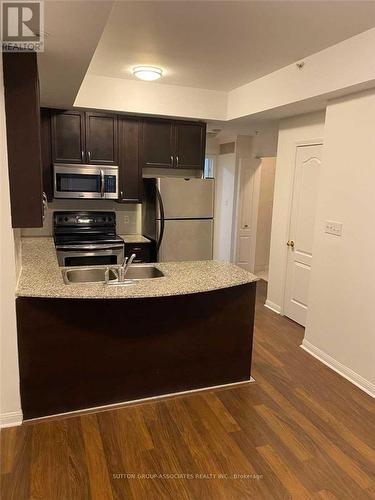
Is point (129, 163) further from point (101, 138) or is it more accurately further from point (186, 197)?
point (186, 197)

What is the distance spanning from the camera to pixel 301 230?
4152 mm

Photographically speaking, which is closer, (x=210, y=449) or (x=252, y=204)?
(x=210, y=449)

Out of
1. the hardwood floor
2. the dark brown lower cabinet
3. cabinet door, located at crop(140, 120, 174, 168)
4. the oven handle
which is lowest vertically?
the hardwood floor

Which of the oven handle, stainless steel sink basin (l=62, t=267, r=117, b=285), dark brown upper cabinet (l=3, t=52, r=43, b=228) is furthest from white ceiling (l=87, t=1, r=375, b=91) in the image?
the oven handle

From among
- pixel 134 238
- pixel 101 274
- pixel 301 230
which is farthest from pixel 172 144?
pixel 101 274

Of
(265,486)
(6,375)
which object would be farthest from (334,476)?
(6,375)

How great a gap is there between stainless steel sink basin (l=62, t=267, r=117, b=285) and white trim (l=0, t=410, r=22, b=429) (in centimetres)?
98

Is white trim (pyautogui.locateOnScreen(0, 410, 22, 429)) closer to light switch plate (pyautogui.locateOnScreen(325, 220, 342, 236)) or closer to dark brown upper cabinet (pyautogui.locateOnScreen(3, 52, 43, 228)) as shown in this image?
dark brown upper cabinet (pyautogui.locateOnScreen(3, 52, 43, 228))

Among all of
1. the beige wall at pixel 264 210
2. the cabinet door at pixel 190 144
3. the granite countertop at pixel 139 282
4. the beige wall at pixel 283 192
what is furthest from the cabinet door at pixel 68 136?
the beige wall at pixel 264 210

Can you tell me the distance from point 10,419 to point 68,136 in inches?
119

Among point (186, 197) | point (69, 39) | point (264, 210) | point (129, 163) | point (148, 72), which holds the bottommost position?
point (264, 210)

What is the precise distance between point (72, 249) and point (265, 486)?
117 inches

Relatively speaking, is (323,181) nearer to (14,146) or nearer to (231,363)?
(231,363)

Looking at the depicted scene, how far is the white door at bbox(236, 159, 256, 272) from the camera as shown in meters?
6.30
